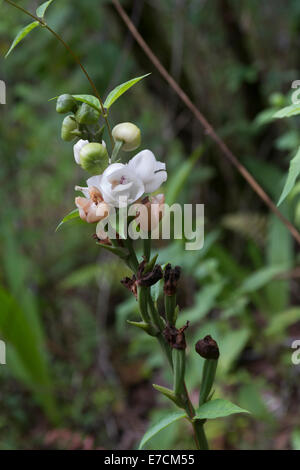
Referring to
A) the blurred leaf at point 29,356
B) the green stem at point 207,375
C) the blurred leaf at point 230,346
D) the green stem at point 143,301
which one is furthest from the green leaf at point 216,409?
the blurred leaf at point 29,356

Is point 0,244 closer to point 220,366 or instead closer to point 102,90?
point 102,90

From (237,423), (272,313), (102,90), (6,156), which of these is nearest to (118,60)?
(102,90)

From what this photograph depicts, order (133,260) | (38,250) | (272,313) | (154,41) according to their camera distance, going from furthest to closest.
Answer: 1. (38,250)
2. (154,41)
3. (272,313)
4. (133,260)

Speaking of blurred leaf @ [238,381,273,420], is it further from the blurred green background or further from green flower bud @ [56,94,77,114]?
green flower bud @ [56,94,77,114]

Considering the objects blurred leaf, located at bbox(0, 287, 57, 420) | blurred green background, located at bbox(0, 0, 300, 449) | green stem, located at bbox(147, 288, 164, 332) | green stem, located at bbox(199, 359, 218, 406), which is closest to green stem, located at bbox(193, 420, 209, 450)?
green stem, located at bbox(199, 359, 218, 406)
